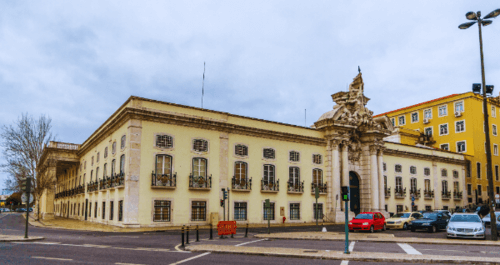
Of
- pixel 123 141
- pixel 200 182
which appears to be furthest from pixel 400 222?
pixel 123 141

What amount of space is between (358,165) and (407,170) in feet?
31.3

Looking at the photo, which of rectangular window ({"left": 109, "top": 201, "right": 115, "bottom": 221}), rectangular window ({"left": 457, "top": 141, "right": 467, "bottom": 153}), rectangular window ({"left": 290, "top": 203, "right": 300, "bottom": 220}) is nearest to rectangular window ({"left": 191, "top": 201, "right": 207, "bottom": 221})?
rectangular window ({"left": 109, "top": 201, "right": 115, "bottom": 221})

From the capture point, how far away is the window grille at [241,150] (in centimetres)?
3556

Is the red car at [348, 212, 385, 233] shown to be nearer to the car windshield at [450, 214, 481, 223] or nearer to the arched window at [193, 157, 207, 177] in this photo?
the car windshield at [450, 214, 481, 223]

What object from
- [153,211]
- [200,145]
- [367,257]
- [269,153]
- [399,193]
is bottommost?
[367,257]

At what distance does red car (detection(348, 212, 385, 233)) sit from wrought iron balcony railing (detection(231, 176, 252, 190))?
32.0 ft

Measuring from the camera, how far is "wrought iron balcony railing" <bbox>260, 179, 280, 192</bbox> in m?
36.4

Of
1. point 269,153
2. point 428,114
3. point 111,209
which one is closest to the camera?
point 111,209

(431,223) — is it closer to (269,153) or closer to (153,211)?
(269,153)

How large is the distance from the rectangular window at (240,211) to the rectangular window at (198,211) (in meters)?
3.06

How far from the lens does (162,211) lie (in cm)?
3053

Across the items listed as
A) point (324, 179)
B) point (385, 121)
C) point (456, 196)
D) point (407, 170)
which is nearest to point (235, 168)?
point (324, 179)

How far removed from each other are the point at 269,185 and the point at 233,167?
4.14 m

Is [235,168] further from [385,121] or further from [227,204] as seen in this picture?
[385,121]
